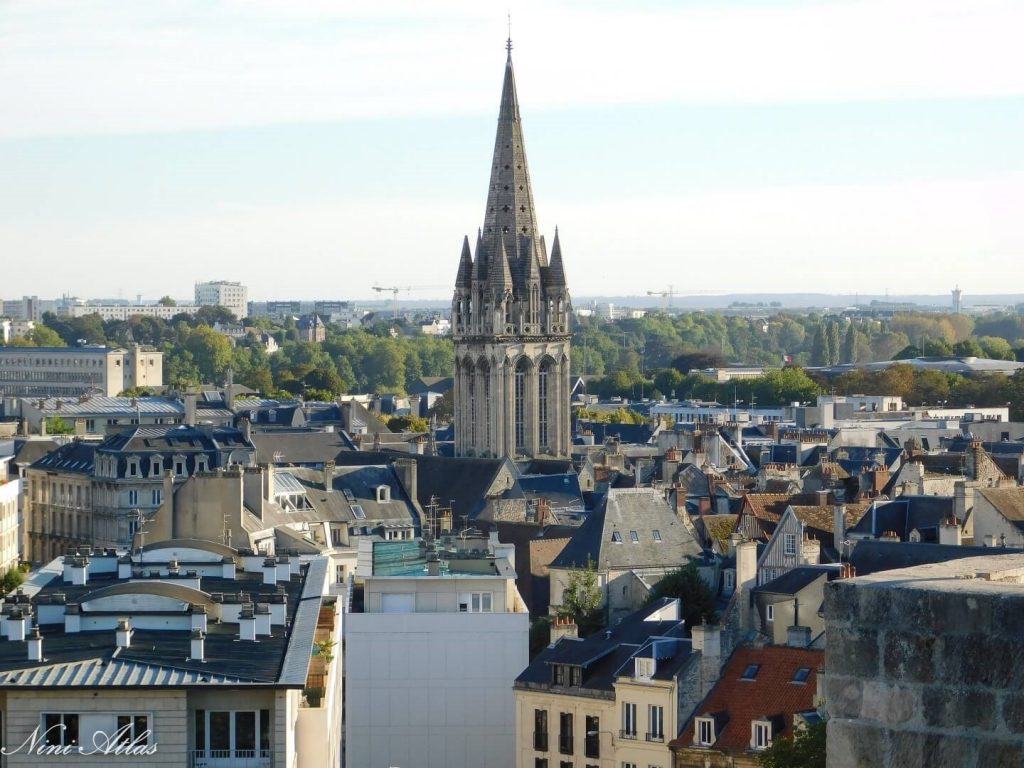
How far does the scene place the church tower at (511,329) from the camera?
409ft

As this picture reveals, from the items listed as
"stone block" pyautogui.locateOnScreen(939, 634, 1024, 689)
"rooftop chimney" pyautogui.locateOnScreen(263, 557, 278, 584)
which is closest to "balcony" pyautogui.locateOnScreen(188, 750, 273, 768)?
"rooftop chimney" pyautogui.locateOnScreen(263, 557, 278, 584)

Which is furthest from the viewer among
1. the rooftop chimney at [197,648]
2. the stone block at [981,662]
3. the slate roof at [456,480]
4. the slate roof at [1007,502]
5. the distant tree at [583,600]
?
the slate roof at [456,480]

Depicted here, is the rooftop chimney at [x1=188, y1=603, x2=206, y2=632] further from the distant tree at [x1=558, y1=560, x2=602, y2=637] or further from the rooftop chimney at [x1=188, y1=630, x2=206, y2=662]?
the distant tree at [x1=558, y1=560, x2=602, y2=637]

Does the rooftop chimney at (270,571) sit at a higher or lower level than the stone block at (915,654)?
lower

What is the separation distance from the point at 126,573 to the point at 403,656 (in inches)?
392

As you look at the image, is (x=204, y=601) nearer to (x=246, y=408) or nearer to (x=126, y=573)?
(x=126, y=573)

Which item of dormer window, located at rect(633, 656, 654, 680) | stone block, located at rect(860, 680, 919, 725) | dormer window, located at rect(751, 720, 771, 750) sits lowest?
dormer window, located at rect(751, 720, 771, 750)

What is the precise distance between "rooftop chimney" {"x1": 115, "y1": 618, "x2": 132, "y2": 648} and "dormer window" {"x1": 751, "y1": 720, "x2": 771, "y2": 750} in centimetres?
1531

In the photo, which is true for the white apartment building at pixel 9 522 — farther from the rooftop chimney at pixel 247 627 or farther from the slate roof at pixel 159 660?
Answer: the rooftop chimney at pixel 247 627

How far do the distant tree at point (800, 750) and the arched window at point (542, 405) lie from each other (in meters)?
86.1

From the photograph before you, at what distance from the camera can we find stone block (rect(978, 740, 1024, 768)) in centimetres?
850

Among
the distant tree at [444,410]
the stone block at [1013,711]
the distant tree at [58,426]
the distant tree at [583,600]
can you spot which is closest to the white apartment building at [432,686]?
the distant tree at [583,600]

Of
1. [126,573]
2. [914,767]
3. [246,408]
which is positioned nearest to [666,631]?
[126,573]

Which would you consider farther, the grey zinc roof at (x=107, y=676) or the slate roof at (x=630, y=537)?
the slate roof at (x=630, y=537)
